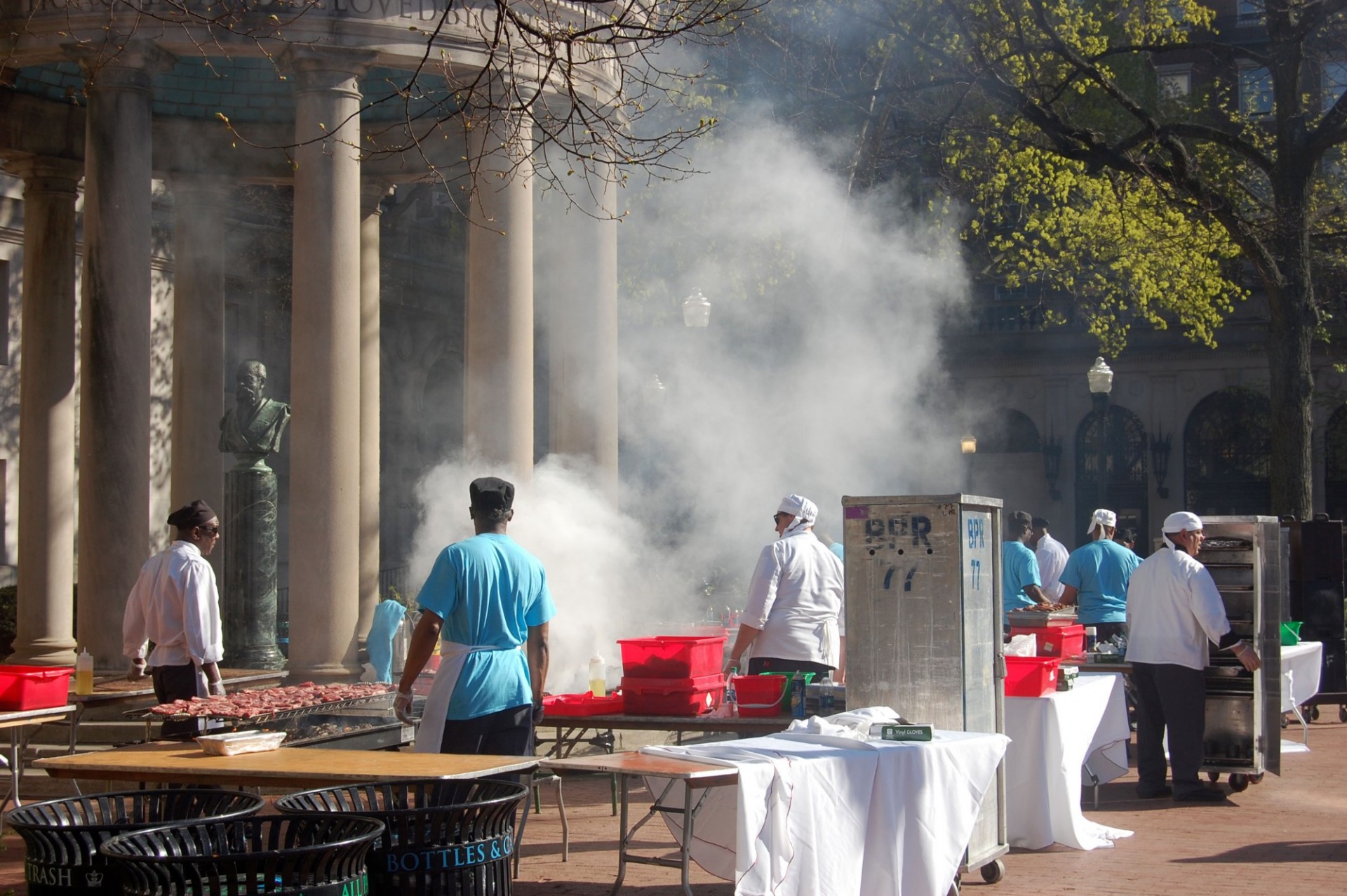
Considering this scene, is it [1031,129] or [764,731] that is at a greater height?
[1031,129]

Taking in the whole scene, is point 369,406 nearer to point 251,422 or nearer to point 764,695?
point 251,422

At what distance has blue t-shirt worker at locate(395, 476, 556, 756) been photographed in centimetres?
586

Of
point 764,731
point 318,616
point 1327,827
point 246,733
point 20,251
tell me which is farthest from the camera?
point 20,251

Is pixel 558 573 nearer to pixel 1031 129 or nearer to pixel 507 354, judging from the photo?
pixel 507 354

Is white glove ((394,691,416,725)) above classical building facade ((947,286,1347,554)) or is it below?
below

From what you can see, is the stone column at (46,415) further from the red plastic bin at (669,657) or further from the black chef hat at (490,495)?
the black chef hat at (490,495)

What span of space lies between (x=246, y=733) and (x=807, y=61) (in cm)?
1614

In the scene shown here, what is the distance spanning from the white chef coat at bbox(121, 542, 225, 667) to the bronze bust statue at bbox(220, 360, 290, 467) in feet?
17.2

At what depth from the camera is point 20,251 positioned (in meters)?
17.7

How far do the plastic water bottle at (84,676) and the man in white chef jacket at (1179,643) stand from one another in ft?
19.7

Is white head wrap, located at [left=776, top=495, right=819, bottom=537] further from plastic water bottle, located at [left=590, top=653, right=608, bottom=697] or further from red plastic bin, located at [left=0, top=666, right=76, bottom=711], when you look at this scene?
red plastic bin, located at [left=0, top=666, right=76, bottom=711]

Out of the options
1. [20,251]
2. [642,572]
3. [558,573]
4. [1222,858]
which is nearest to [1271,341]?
[642,572]

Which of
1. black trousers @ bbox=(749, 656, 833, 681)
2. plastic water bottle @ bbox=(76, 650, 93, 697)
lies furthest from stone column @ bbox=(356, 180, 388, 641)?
black trousers @ bbox=(749, 656, 833, 681)

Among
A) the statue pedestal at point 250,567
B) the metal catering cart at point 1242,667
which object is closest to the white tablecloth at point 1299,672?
the metal catering cart at point 1242,667
